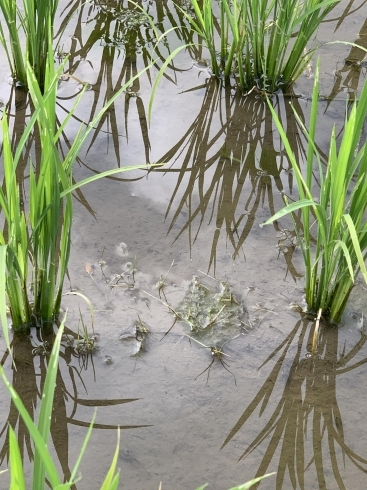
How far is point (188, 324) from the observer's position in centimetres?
188

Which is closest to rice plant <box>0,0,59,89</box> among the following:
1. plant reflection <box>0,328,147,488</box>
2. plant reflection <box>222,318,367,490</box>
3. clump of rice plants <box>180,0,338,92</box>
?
clump of rice plants <box>180,0,338,92</box>

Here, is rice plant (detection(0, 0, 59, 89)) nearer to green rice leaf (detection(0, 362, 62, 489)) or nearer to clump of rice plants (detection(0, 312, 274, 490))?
clump of rice plants (detection(0, 312, 274, 490))

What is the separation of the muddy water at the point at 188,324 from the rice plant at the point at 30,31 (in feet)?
0.55

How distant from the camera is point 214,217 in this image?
2.22m

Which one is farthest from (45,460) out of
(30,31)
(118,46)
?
(118,46)

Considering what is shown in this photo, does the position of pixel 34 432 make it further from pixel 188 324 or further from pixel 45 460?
pixel 188 324

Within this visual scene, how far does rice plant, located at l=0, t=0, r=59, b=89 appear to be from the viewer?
2.40m

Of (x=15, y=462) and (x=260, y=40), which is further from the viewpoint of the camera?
(x=260, y=40)

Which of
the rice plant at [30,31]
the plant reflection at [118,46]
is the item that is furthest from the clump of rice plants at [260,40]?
the rice plant at [30,31]

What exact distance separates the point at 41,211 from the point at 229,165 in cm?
96

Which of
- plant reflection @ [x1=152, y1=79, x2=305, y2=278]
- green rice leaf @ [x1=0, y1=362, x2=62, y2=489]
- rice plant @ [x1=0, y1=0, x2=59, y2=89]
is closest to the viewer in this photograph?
green rice leaf @ [x1=0, y1=362, x2=62, y2=489]

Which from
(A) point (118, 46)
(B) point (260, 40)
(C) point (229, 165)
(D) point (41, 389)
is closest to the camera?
(D) point (41, 389)

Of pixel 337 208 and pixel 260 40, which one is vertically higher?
pixel 260 40

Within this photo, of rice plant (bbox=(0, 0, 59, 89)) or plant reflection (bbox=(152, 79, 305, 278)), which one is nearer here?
plant reflection (bbox=(152, 79, 305, 278))
